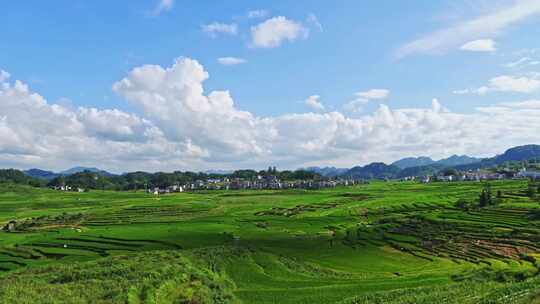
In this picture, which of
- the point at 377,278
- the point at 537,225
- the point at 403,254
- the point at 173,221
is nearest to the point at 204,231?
the point at 173,221

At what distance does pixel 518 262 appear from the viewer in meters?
52.7

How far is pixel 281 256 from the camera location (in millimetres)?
57906

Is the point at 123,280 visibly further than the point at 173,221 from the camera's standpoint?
No

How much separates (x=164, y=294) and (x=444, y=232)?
2185 inches

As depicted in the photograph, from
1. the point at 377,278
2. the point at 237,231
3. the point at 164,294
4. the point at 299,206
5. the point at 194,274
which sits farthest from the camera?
the point at 299,206

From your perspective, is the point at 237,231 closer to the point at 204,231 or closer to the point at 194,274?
the point at 204,231

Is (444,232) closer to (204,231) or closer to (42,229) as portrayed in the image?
(204,231)

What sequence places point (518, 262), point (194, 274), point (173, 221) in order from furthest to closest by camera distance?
point (173, 221) < point (518, 262) < point (194, 274)

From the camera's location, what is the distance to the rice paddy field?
1416 inches

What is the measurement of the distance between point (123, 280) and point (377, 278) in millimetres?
25798

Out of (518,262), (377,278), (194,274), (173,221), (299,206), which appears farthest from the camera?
(299,206)

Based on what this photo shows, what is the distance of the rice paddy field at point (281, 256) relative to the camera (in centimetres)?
3597

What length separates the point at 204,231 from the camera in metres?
82.3

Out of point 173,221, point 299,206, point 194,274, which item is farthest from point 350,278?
point 299,206
